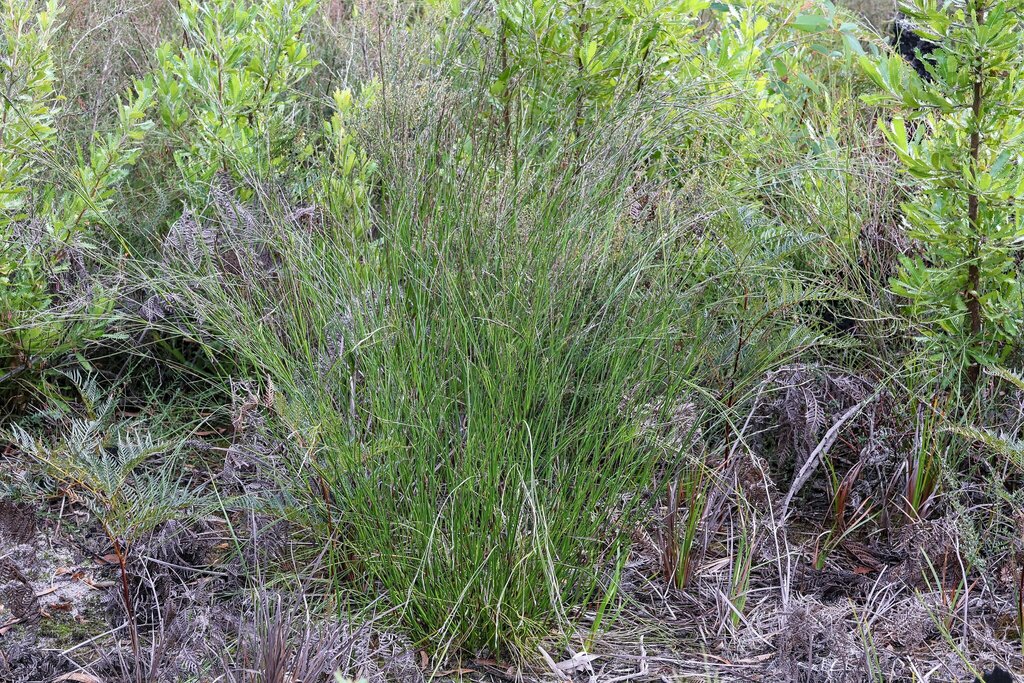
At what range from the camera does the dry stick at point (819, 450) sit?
253 centimetres

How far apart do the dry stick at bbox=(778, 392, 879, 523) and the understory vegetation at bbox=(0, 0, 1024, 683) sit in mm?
15

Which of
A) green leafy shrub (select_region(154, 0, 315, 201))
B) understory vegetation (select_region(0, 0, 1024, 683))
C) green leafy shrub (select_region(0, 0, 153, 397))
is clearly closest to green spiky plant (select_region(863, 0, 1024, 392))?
understory vegetation (select_region(0, 0, 1024, 683))

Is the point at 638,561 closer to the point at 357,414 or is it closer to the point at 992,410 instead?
the point at 357,414


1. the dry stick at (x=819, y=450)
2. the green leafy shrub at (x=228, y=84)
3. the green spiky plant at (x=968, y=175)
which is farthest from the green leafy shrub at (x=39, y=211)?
the green spiky plant at (x=968, y=175)

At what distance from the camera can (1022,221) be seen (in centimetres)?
262

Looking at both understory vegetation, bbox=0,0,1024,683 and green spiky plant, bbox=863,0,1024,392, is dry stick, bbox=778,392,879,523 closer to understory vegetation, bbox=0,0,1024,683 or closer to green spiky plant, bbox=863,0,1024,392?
understory vegetation, bbox=0,0,1024,683

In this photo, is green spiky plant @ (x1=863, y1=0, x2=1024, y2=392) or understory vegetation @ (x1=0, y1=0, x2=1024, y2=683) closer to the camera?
understory vegetation @ (x1=0, y1=0, x2=1024, y2=683)

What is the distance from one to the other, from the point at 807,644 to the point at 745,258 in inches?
41.6

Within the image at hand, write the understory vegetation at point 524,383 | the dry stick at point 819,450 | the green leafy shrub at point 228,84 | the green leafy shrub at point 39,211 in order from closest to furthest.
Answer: the understory vegetation at point 524,383 → the dry stick at point 819,450 → the green leafy shrub at point 39,211 → the green leafy shrub at point 228,84

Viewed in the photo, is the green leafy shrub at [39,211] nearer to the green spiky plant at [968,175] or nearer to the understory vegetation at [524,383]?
the understory vegetation at [524,383]

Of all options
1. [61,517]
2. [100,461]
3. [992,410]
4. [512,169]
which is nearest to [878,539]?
[992,410]

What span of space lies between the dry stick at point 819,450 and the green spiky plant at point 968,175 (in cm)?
29

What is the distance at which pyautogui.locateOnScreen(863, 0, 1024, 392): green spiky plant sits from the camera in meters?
2.58

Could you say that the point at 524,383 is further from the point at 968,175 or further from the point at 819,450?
the point at 968,175
